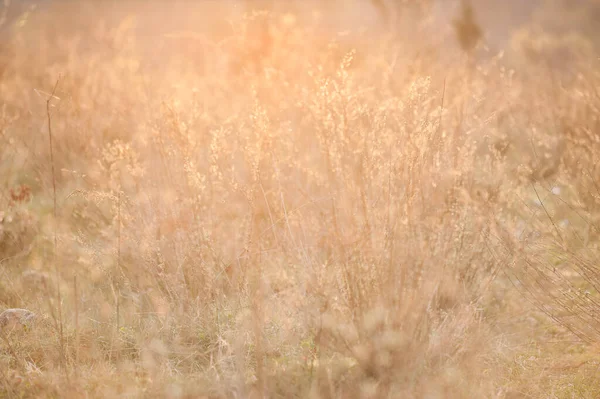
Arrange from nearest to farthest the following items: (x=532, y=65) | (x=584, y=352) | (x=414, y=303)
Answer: (x=414, y=303) < (x=584, y=352) < (x=532, y=65)

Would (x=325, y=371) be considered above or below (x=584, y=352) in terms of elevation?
above

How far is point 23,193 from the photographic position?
3.96 meters

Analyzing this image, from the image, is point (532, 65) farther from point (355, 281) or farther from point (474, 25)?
point (355, 281)

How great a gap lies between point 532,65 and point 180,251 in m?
4.73

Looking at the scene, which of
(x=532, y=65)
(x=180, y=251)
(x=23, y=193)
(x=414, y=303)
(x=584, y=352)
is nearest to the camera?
(x=414, y=303)

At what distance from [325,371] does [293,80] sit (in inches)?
148

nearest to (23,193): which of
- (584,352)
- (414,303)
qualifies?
(414,303)

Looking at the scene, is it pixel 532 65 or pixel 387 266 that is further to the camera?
pixel 532 65

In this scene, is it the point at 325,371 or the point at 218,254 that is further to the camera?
the point at 218,254

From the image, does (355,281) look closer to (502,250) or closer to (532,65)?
(502,250)

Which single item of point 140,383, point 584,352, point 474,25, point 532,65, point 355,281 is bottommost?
point 584,352

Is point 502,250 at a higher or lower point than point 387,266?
lower

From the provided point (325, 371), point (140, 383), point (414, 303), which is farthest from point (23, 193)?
point (414, 303)

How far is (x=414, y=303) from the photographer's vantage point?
2018 millimetres
